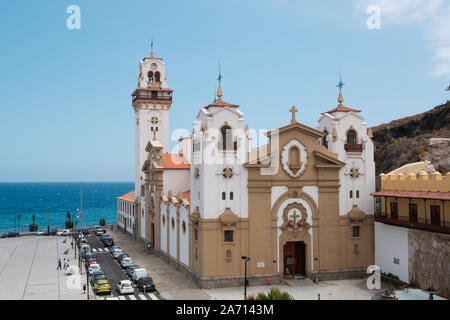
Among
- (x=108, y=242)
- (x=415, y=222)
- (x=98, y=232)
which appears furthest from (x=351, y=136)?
(x=98, y=232)

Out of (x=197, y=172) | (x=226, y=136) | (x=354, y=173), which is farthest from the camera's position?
(x=354, y=173)

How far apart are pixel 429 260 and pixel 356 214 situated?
933 cm

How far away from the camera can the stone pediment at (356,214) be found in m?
46.1

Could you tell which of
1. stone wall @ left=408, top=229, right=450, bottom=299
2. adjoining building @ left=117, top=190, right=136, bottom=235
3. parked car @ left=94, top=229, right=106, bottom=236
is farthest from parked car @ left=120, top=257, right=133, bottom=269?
parked car @ left=94, top=229, right=106, bottom=236

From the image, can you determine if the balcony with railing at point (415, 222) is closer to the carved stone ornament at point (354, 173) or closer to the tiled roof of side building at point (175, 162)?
the carved stone ornament at point (354, 173)

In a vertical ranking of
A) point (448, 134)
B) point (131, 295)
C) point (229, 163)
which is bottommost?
point (131, 295)

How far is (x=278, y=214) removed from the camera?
44.4 m

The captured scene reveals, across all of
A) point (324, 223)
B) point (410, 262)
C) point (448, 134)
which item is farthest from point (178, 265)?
point (448, 134)

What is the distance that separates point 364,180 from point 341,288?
11.8 meters

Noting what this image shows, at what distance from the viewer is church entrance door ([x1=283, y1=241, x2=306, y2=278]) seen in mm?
45062

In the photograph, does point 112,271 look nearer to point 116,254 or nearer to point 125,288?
point 116,254

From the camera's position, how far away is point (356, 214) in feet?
152

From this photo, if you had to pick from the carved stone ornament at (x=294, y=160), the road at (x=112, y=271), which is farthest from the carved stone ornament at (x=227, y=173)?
the road at (x=112, y=271)

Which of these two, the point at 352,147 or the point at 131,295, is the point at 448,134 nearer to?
the point at 352,147
